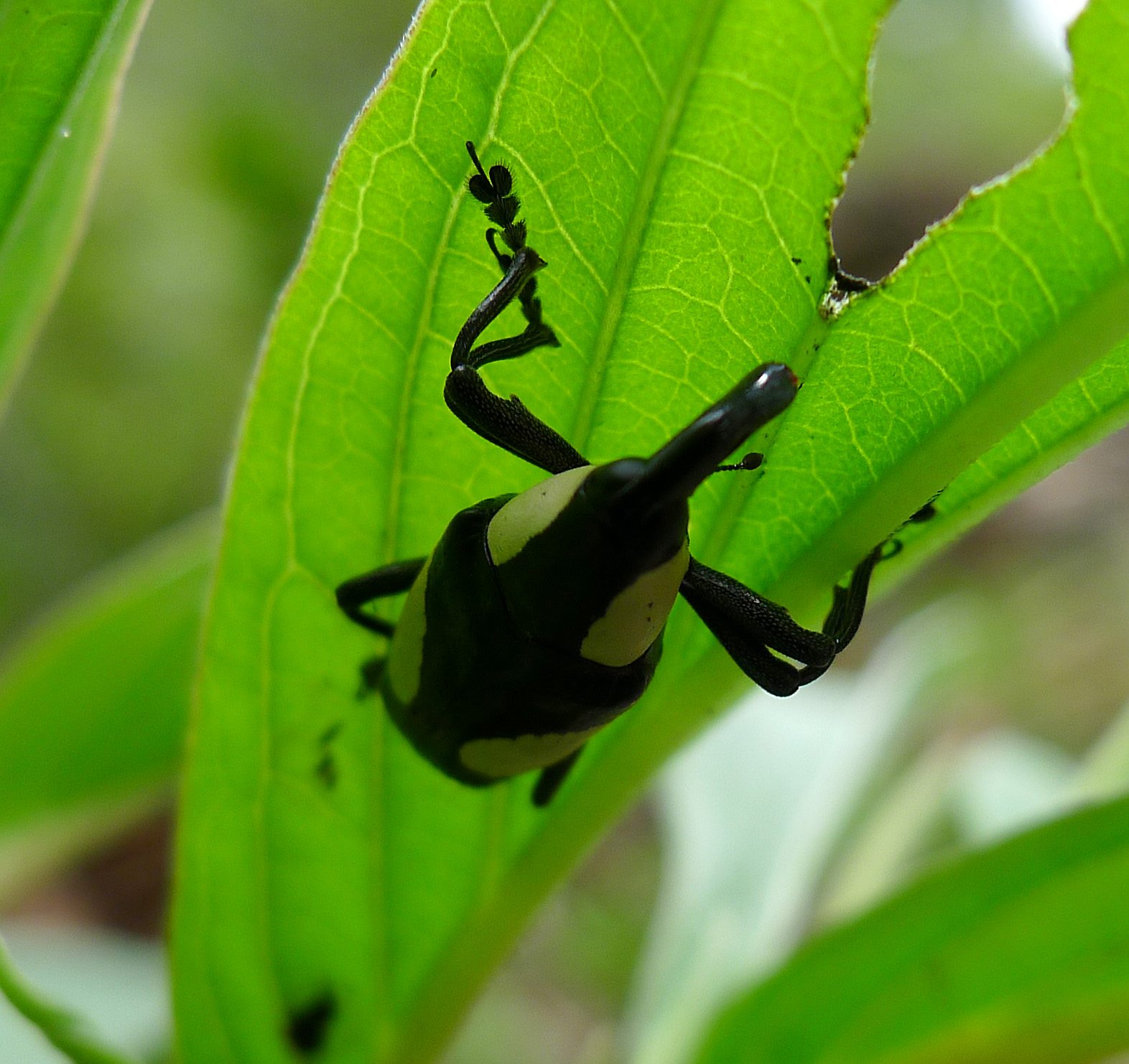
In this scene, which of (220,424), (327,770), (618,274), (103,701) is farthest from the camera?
(220,424)

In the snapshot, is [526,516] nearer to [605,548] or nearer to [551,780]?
[605,548]

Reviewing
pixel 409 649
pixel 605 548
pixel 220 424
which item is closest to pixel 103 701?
pixel 409 649

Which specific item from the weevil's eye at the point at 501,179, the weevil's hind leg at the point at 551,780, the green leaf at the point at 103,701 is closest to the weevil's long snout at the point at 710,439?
the weevil's eye at the point at 501,179

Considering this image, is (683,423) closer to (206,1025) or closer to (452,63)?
(452,63)

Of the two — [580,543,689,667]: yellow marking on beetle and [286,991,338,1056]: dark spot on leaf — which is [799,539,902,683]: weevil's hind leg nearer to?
[580,543,689,667]: yellow marking on beetle

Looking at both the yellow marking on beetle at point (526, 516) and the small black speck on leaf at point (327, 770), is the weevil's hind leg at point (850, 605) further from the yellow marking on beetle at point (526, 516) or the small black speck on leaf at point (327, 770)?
the small black speck on leaf at point (327, 770)

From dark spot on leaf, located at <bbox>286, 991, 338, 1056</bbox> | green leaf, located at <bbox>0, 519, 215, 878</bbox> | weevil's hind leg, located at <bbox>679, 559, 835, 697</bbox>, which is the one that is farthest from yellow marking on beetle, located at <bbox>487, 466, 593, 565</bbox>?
green leaf, located at <bbox>0, 519, 215, 878</bbox>

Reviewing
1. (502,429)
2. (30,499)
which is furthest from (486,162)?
(30,499)
